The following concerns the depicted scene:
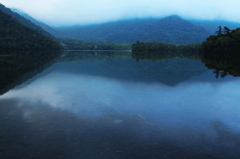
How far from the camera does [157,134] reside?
304 inches

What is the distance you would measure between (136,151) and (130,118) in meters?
3.07

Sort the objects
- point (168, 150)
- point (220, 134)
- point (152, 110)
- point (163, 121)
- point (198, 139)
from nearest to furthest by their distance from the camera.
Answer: point (168, 150), point (198, 139), point (220, 134), point (163, 121), point (152, 110)

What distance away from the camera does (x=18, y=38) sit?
5271 inches

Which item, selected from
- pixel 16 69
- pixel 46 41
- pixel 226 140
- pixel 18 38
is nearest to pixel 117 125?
pixel 226 140

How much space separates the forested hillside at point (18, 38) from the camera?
121 meters

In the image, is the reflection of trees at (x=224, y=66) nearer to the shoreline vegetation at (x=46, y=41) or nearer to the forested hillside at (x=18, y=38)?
the shoreline vegetation at (x=46, y=41)

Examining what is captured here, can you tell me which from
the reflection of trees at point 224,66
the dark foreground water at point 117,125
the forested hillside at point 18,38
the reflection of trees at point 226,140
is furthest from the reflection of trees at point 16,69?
the forested hillside at point 18,38

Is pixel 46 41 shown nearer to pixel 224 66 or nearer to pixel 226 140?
pixel 224 66

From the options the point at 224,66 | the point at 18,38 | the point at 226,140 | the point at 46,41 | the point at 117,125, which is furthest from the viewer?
the point at 46,41

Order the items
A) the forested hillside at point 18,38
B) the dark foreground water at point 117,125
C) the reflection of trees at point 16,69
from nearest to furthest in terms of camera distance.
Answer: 1. the dark foreground water at point 117,125
2. the reflection of trees at point 16,69
3. the forested hillside at point 18,38

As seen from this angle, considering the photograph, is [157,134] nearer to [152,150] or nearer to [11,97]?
[152,150]

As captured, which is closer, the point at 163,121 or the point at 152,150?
the point at 152,150

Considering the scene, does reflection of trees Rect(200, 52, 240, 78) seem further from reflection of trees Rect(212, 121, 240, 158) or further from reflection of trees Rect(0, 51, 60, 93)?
reflection of trees Rect(0, 51, 60, 93)

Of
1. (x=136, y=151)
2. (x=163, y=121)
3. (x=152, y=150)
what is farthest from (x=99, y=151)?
(x=163, y=121)
